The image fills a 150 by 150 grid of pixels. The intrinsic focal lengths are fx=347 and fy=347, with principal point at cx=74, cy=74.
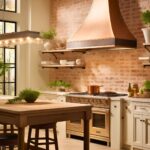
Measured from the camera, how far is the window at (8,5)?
26.5 feet

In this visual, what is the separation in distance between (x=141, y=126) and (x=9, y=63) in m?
3.70

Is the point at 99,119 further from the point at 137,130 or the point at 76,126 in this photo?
the point at 137,130

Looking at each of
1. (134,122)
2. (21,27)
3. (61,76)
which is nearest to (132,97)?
(134,122)

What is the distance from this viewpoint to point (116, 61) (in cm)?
715

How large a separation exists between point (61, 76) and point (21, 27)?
1.52m

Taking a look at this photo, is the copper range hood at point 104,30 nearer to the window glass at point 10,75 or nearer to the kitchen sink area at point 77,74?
the kitchen sink area at point 77,74

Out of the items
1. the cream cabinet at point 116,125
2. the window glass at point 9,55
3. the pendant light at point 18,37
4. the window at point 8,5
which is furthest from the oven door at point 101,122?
the window at point 8,5

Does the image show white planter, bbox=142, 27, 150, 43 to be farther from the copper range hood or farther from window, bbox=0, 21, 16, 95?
window, bbox=0, 21, 16, 95

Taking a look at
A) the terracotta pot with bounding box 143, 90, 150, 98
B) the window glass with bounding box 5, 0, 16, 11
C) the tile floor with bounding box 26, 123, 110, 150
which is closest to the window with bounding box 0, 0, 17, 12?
the window glass with bounding box 5, 0, 16, 11

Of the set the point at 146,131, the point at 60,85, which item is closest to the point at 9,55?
the point at 60,85

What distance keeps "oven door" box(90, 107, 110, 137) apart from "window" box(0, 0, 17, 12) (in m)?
3.34

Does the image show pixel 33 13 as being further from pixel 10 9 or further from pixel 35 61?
pixel 35 61

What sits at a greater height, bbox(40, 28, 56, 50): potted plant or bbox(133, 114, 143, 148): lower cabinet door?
bbox(40, 28, 56, 50): potted plant

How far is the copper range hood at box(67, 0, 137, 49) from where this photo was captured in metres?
6.55
